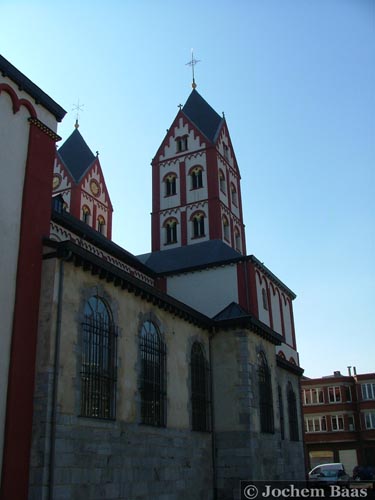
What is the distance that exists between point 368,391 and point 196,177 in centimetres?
3094

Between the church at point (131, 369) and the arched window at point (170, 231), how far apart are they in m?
6.83

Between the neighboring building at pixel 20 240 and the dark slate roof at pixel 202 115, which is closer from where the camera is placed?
the neighboring building at pixel 20 240

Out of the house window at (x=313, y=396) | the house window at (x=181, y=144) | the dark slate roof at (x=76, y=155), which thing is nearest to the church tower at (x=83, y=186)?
the dark slate roof at (x=76, y=155)

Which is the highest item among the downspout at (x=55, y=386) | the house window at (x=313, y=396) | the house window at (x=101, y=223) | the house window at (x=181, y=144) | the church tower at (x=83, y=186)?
the house window at (x=181, y=144)

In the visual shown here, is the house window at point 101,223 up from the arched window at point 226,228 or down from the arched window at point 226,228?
up

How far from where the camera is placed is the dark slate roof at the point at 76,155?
130 feet

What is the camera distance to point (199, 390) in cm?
2058

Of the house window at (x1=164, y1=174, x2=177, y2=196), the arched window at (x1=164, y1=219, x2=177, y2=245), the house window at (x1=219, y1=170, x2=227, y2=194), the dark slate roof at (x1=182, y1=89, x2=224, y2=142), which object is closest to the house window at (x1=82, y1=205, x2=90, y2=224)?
the arched window at (x1=164, y1=219, x2=177, y2=245)

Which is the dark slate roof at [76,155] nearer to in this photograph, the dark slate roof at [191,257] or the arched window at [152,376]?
the dark slate roof at [191,257]

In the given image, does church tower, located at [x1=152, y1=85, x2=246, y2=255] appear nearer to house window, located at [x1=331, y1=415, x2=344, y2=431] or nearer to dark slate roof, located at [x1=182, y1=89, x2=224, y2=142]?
dark slate roof, located at [x1=182, y1=89, x2=224, y2=142]

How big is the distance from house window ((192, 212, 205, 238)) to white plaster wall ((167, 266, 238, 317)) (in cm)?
973

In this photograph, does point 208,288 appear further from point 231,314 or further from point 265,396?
point 265,396

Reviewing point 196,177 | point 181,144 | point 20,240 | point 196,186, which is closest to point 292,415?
point 196,186

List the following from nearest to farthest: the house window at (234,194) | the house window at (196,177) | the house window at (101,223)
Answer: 1. the house window at (196,177)
2. the house window at (101,223)
3. the house window at (234,194)
